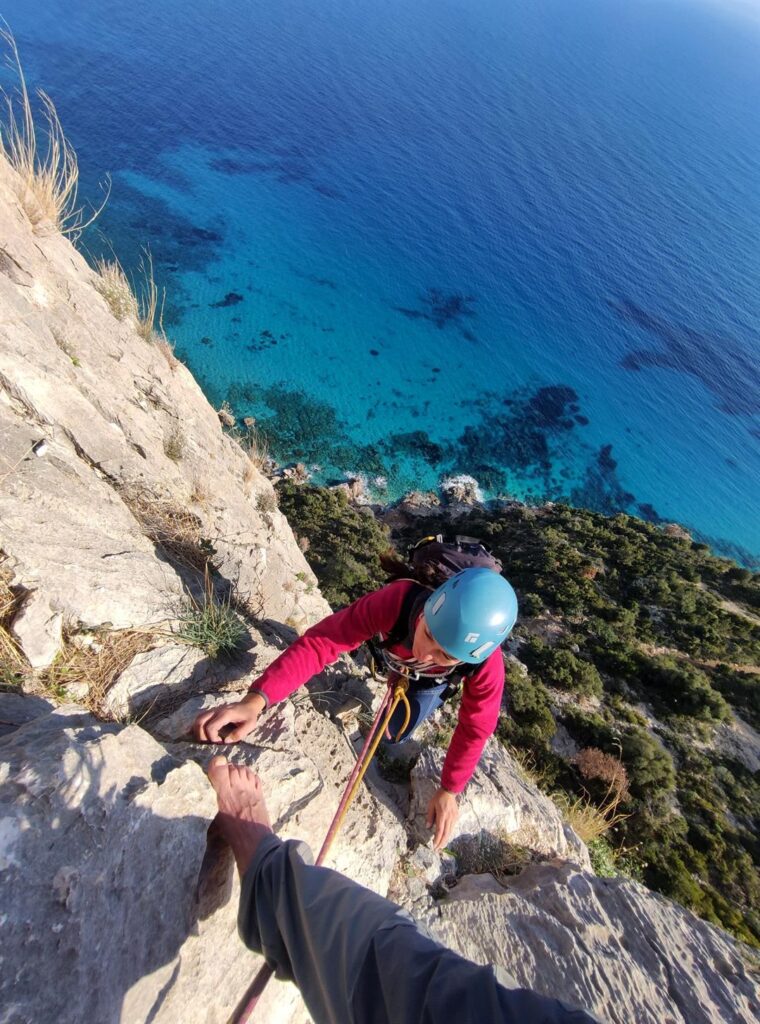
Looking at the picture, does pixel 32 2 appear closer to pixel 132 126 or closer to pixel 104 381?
pixel 132 126

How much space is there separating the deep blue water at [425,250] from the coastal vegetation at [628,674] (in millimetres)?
4392

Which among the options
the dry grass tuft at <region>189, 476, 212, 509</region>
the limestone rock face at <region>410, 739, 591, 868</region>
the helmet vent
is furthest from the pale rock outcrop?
the dry grass tuft at <region>189, 476, 212, 509</region>

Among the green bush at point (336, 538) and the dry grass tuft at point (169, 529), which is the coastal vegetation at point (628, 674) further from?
the dry grass tuft at point (169, 529)

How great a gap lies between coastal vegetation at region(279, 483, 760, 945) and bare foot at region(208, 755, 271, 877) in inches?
150

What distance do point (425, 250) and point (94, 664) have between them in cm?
4251

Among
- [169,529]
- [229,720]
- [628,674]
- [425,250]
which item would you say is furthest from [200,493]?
[425,250]

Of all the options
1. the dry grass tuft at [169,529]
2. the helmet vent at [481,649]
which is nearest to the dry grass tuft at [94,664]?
the dry grass tuft at [169,529]

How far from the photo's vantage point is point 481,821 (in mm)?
4305

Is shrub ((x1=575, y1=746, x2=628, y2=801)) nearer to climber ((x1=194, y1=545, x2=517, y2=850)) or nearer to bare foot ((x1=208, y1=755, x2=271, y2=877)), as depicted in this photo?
climber ((x1=194, y1=545, x2=517, y2=850))

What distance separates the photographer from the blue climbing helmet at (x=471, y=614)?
2.70 m

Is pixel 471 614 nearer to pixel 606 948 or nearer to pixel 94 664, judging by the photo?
pixel 94 664

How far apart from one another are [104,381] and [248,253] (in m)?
30.1

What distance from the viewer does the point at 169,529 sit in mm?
4988

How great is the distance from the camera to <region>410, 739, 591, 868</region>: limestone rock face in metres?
4.23
